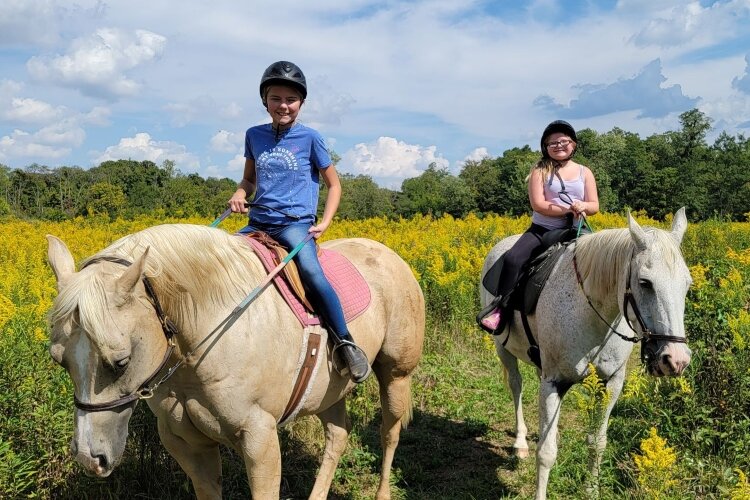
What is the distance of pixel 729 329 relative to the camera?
425 centimetres

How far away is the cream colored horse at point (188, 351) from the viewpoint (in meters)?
1.88

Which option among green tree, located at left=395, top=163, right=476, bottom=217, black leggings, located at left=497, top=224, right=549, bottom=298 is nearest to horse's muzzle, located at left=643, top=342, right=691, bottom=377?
black leggings, located at left=497, top=224, right=549, bottom=298

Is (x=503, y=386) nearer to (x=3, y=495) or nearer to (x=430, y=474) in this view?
(x=430, y=474)

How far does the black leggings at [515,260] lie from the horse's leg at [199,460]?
97.9 inches

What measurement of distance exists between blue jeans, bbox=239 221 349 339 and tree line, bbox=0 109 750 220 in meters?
26.9

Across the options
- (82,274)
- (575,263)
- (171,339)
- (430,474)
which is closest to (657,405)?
(575,263)

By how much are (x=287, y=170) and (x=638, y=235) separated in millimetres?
2008

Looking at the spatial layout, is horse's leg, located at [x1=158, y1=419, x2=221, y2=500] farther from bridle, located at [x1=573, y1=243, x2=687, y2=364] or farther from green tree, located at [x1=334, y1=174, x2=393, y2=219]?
green tree, located at [x1=334, y1=174, x2=393, y2=219]

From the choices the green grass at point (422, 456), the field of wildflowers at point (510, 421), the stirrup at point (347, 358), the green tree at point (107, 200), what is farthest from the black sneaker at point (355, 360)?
the green tree at point (107, 200)

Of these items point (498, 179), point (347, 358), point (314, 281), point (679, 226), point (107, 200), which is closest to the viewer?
point (314, 281)

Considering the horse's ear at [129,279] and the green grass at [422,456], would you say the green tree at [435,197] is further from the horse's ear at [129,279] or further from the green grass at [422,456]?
the horse's ear at [129,279]

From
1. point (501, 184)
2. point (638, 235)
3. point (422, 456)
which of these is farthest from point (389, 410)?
point (501, 184)

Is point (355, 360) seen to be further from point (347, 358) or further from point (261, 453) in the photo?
point (261, 453)

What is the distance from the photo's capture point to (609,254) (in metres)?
3.18
